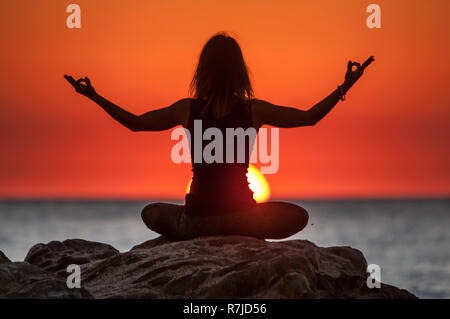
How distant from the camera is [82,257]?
31.6 ft

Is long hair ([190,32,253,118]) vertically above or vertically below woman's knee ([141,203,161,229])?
above

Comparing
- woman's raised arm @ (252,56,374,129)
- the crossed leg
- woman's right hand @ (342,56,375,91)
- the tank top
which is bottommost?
the crossed leg

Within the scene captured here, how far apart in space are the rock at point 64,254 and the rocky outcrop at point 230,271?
29 mm

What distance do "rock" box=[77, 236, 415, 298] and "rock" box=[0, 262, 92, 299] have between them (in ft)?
1.93

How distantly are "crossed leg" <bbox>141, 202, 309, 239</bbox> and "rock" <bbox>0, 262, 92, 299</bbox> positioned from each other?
1.69m

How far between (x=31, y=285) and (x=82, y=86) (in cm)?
210

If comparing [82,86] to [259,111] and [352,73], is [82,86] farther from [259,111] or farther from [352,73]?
[352,73]

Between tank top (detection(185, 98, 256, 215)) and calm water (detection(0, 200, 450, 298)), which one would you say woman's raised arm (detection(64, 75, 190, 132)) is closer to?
tank top (detection(185, 98, 256, 215))

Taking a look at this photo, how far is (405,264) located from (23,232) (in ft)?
96.2

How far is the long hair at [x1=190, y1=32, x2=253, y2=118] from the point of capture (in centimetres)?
859

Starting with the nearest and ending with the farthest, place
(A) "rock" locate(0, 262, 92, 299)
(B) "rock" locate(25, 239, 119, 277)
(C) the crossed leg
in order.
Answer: (A) "rock" locate(0, 262, 92, 299), (C) the crossed leg, (B) "rock" locate(25, 239, 119, 277)

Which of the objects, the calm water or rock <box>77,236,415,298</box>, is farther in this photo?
the calm water

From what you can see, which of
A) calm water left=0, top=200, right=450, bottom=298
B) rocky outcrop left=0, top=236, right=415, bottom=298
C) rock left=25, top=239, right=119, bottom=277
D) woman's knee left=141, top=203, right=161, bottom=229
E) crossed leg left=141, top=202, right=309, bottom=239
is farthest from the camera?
calm water left=0, top=200, right=450, bottom=298

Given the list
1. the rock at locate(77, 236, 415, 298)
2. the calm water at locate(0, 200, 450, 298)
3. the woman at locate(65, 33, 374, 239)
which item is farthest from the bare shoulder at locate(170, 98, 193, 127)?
the calm water at locate(0, 200, 450, 298)
